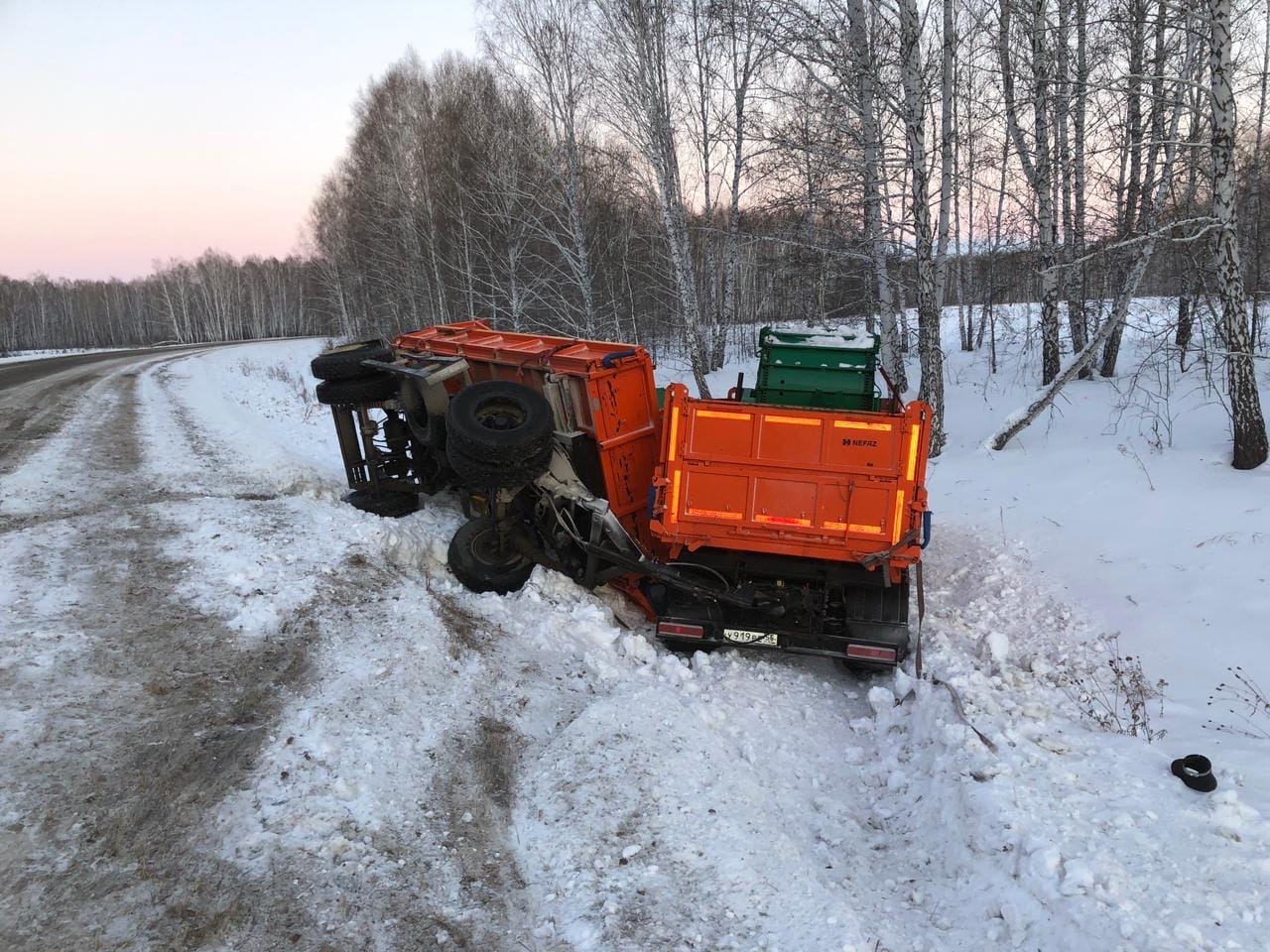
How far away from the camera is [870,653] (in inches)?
199

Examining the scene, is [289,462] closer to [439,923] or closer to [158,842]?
[158,842]

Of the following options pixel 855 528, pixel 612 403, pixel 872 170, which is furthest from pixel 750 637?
pixel 872 170

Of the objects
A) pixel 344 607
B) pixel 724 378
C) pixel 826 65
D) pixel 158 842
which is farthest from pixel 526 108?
pixel 158 842

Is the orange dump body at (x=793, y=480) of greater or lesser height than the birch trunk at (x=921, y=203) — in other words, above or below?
below

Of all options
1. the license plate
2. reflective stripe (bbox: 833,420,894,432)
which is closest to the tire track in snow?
the license plate

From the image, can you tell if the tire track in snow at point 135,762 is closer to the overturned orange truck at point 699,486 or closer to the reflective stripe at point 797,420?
the overturned orange truck at point 699,486

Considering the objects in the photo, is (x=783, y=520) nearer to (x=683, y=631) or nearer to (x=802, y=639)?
(x=802, y=639)

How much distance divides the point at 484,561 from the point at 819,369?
3.38 metres

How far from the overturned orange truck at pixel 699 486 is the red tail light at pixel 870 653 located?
0.01 m

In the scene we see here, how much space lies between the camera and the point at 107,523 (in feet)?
20.3

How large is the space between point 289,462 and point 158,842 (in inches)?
243

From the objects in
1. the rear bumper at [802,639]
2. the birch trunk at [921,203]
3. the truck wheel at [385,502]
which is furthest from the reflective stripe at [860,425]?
the birch trunk at [921,203]

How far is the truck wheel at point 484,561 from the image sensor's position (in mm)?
5879

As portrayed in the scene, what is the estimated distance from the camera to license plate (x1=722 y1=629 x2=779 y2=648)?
5.25 m
